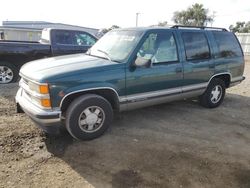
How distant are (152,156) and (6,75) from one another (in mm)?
5997

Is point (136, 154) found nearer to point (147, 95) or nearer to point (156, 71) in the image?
point (147, 95)

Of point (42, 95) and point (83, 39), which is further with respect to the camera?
point (83, 39)

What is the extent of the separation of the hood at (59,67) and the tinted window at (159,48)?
759mm

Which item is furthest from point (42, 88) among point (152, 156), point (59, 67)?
point (152, 156)

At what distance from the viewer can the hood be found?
3823 millimetres

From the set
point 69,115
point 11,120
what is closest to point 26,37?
point 11,120

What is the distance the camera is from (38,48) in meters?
8.08

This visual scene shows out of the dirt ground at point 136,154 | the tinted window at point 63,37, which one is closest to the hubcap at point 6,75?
the tinted window at point 63,37

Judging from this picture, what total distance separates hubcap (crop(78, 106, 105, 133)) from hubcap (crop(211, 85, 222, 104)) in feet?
10.3

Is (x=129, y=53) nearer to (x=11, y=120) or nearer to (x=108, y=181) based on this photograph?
(x=108, y=181)

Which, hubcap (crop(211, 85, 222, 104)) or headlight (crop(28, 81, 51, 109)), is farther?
hubcap (crop(211, 85, 222, 104))

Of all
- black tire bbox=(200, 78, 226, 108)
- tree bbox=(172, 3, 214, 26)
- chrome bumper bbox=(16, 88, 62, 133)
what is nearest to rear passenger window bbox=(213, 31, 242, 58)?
black tire bbox=(200, 78, 226, 108)

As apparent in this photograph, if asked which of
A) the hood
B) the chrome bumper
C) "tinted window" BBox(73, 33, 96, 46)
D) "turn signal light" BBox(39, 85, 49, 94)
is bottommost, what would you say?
the chrome bumper

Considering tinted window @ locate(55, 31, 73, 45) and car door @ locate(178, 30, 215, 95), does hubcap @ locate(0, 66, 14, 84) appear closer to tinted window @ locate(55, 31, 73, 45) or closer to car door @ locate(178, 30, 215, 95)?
tinted window @ locate(55, 31, 73, 45)
